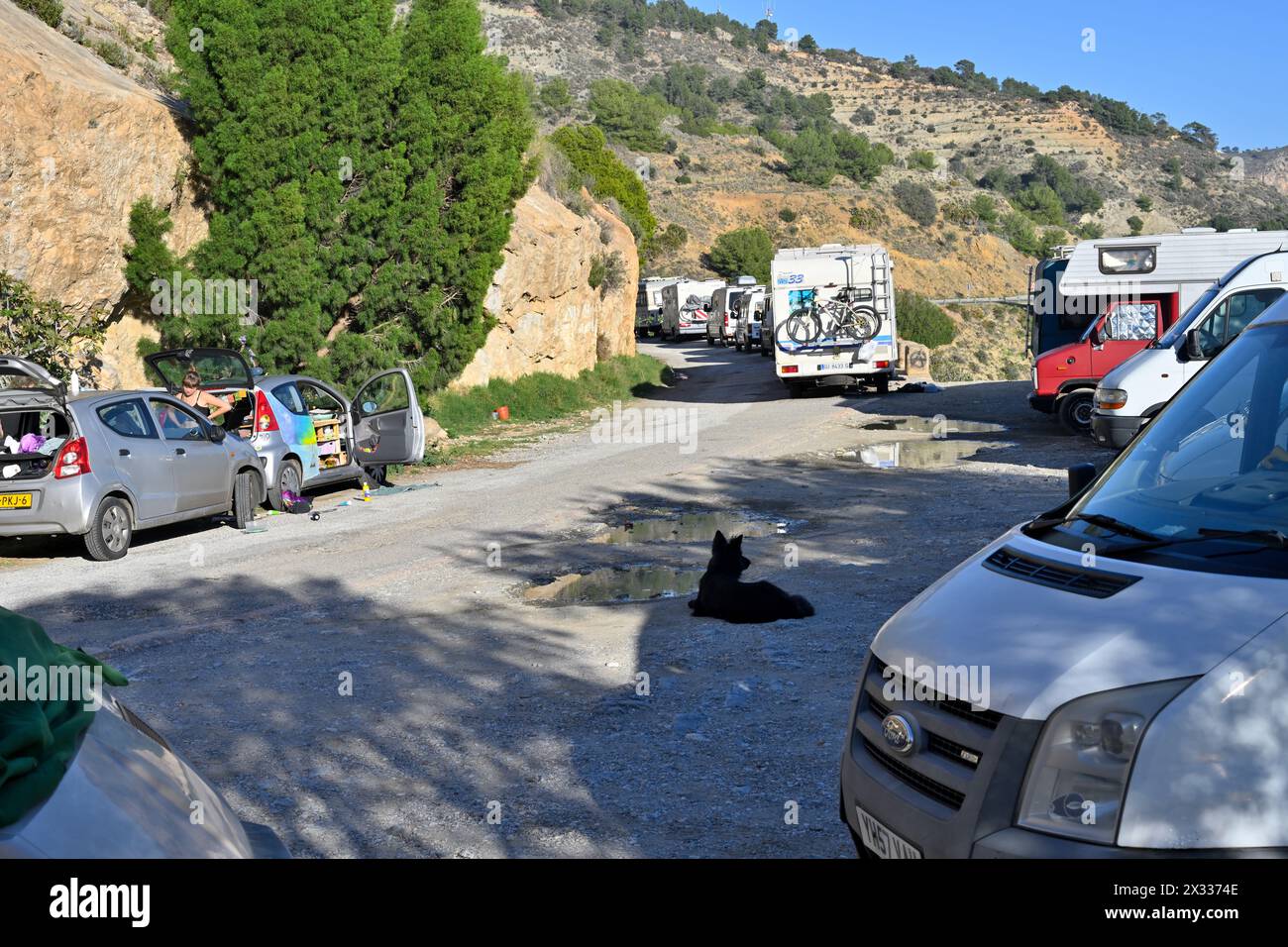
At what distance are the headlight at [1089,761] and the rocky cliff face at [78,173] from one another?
17755mm

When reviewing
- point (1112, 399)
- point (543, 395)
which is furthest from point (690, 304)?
point (1112, 399)

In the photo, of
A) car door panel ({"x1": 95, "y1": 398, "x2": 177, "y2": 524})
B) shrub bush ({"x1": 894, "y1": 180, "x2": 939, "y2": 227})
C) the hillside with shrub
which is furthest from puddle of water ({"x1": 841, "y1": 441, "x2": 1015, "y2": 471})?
shrub bush ({"x1": 894, "y1": 180, "x2": 939, "y2": 227})

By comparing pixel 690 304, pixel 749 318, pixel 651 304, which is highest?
pixel 651 304

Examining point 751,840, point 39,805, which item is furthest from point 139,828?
point 751,840

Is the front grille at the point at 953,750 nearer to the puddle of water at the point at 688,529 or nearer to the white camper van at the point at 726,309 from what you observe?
the puddle of water at the point at 688,529

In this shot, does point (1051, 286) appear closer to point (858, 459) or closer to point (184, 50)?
point (858, 459)

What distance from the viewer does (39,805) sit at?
2.37m

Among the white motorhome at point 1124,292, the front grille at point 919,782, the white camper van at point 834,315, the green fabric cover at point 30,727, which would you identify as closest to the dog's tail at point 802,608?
the front grille at point 919,782

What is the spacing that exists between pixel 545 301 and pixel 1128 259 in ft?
48.2

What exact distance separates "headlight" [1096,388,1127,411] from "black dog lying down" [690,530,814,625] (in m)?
7.82

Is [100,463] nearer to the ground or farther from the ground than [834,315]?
nearer to the ground

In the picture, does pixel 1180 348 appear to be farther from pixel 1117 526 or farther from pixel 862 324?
pixel 862 324

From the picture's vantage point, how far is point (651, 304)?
66750mm

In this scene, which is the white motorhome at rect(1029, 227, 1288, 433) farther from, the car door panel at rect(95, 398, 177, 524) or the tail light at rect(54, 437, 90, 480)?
the tail light at rect(54, 437, 90, 480)
